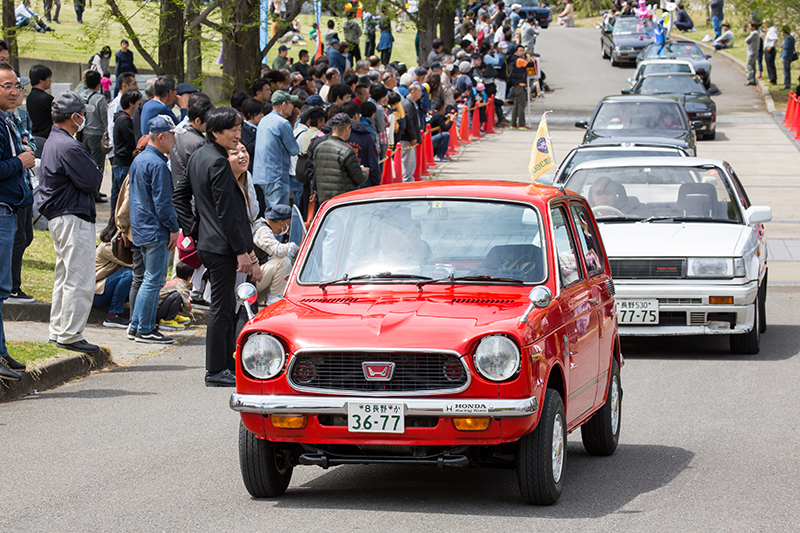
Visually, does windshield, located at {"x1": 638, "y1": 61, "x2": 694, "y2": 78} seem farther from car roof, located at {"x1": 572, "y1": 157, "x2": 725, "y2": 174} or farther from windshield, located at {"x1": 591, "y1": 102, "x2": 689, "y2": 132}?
car roof, located at {"x1": 572, "y1": 157, "x2": 725, "y2": 174}

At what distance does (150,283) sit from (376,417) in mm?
5596

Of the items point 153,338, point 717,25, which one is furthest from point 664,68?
point 153,338

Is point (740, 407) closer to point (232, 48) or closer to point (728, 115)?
point (232, 48)

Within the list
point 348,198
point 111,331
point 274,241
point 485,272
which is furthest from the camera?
point 111,331

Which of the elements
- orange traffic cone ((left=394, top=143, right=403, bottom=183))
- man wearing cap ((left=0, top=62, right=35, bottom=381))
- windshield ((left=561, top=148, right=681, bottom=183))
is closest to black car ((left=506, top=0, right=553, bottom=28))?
orange traffic cone ((left=394, top=143, right=403, bottom=183))

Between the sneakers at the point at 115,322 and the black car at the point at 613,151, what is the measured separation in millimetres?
5343

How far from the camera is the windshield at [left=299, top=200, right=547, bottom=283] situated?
243 inches

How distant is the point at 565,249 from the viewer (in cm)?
659

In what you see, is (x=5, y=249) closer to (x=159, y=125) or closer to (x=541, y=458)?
(x=159, y=125)

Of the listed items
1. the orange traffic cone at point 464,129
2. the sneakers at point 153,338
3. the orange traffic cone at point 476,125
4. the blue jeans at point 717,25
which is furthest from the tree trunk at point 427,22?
the sneakers at point 153,338

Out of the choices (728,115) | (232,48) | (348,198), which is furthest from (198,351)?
(728,115)

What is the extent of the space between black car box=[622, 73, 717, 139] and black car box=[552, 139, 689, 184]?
15.1 m

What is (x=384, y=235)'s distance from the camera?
6.38 metres

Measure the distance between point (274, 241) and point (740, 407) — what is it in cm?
436
